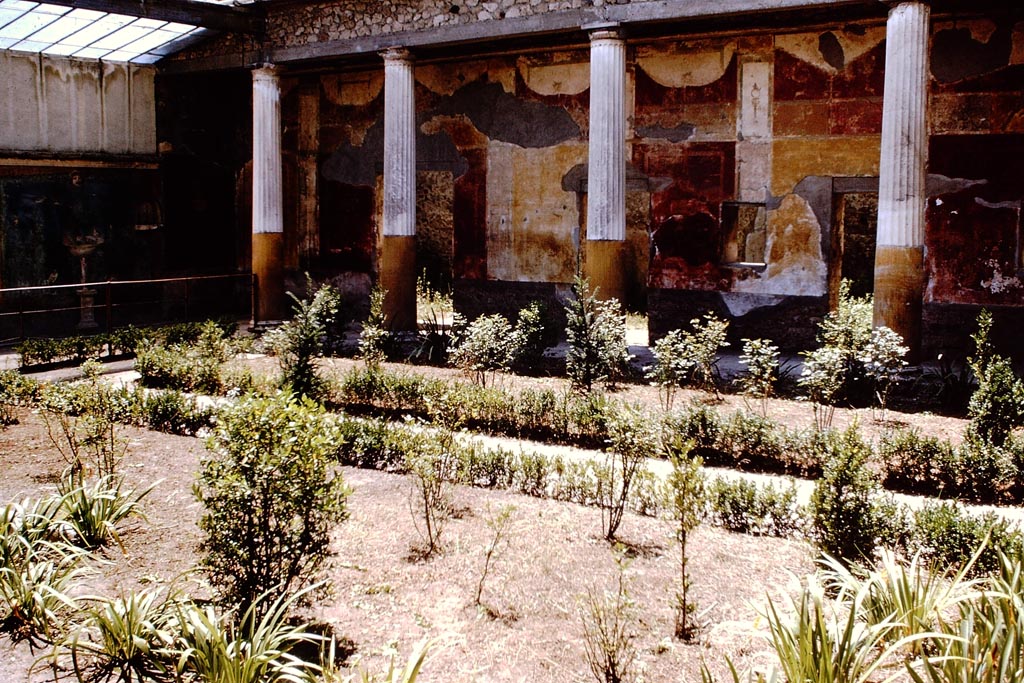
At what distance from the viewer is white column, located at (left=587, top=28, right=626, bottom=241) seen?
11359 millimetres

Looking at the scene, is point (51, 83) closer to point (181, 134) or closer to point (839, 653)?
point (181, 134)

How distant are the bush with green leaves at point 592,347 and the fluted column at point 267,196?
6.16 meters

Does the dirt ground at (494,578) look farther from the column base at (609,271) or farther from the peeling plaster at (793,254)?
the peeling plaster at (793,254)

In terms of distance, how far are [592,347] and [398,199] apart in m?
4.80

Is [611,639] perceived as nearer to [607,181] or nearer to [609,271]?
[609,271]

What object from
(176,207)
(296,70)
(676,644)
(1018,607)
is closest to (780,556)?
(676,644)

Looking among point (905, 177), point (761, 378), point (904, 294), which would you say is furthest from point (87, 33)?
point (904, 294)

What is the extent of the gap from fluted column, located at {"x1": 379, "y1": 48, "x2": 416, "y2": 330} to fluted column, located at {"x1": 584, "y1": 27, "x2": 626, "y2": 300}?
2912 millimetres

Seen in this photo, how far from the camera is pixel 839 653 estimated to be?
12.0 ft

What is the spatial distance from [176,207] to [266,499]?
13.5 meters

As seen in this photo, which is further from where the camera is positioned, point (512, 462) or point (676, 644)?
point (512, 462)

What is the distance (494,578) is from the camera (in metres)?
5.16

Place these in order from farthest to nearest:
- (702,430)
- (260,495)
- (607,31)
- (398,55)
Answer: (398,55)
(607,31)
(702,430)
(260,495)

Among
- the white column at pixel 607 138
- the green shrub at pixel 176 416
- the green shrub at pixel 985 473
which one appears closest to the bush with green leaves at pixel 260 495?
the green shrub at pixel 176 416
